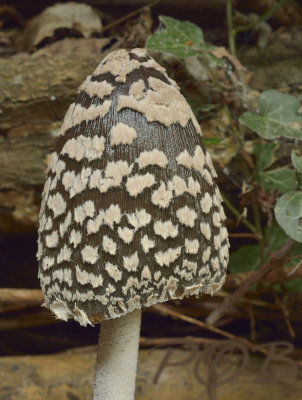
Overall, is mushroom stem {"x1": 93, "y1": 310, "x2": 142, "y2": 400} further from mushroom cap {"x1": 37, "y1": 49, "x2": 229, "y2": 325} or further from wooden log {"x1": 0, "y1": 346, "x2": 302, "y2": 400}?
wooden log {"x1": 0, "y1": 346, "x2": 302, "y2": 400}

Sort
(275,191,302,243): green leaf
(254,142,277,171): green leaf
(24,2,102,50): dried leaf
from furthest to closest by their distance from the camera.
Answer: (24,2,102,50): dried leaf → (254,142,277,171): green leaf → (275,191,302,243): green leaf

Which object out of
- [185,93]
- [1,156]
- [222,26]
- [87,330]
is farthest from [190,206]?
[87,330]

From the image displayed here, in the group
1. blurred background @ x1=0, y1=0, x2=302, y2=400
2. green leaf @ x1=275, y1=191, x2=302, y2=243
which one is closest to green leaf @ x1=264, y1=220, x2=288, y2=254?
blurred background @ x1=0, y1=0, x2=302, y2=400

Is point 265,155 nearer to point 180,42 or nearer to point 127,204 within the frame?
point 180,42

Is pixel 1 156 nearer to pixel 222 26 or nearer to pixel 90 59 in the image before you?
pixel 90 59

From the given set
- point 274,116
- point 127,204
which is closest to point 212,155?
point 274,116

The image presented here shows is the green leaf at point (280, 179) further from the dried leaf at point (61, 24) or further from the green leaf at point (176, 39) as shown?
the dried leaf at point (61, 24)
